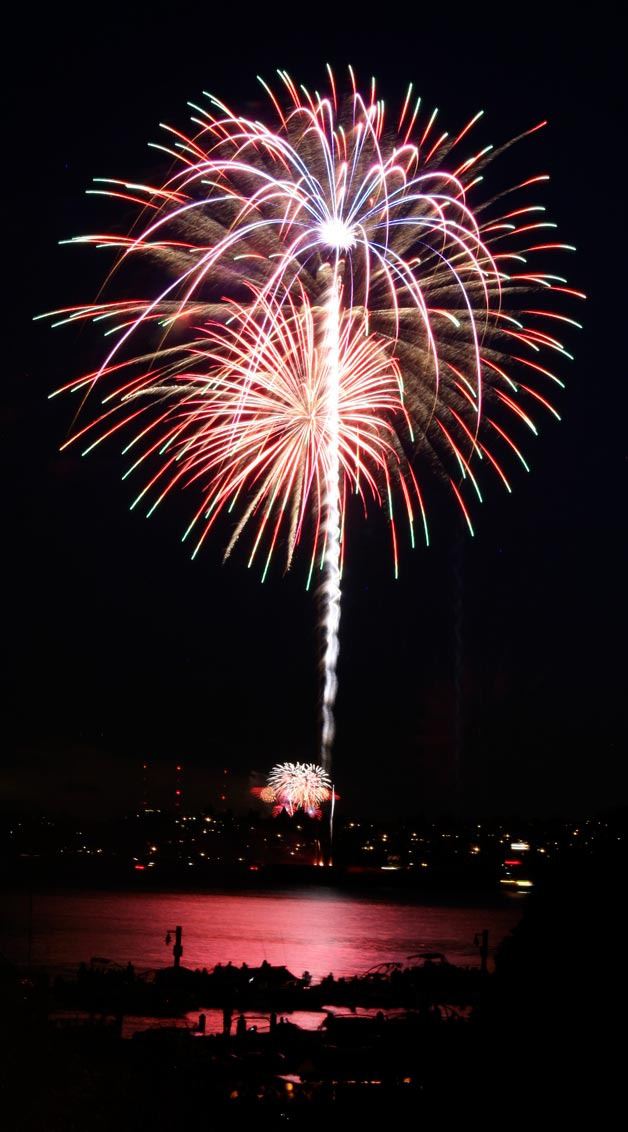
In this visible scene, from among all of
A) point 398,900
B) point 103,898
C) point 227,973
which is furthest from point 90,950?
point 398,900

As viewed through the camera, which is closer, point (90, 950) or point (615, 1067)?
point (615, 1067)

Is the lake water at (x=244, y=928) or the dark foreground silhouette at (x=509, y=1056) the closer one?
the dark foreground silhouette at (x=509, y=1056)

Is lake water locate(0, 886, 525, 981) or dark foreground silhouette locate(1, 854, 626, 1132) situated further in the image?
lake water locate(0, 886, 525, 981)

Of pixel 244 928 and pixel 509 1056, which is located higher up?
pixel 509 1056

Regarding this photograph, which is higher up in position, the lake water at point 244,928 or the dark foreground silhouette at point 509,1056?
the dark foreground silhouette at point 509,1056

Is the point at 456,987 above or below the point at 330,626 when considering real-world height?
below

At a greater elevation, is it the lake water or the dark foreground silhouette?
the dark foreground silhouette

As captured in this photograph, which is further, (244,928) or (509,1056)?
(244,928)

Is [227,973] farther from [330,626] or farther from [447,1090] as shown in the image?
[447,1090]
